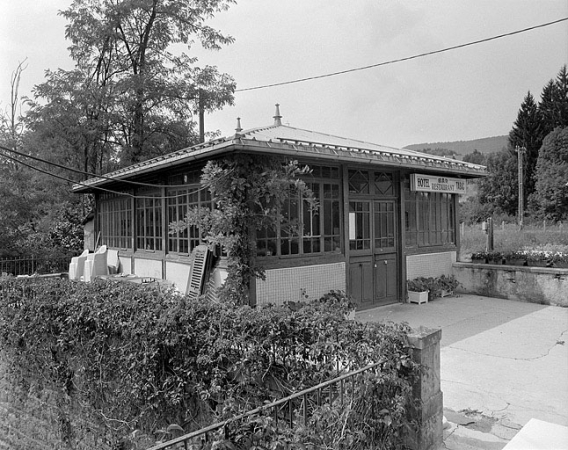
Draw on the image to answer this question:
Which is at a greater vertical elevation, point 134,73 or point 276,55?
point 134,73

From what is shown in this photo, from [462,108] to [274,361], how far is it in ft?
32.2

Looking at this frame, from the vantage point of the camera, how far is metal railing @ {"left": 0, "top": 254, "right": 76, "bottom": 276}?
14.2 m

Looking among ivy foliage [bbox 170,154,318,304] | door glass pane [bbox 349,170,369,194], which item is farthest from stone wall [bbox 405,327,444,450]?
door glass pane [bbox 349,170,369,194]

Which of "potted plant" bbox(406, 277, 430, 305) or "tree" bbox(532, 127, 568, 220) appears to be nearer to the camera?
"potted plant" bbox(406, 277, 430, 305)

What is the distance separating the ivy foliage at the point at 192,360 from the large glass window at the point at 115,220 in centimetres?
562

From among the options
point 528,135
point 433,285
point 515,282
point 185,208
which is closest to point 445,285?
point 433,285

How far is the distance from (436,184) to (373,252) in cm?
256

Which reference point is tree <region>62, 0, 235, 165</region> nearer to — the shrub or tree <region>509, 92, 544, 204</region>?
the shrub

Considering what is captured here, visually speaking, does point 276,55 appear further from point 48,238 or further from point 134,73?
point 48,238

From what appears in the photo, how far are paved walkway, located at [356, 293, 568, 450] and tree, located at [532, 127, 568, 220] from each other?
103ft

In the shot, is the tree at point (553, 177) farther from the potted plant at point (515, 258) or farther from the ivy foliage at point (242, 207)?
the ivy foliage at point (242, 207)

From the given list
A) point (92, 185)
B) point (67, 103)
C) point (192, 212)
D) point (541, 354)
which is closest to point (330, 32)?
point (192, 212)

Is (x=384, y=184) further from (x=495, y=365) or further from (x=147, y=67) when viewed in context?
(x=147, y=67)

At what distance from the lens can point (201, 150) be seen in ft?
22.3
